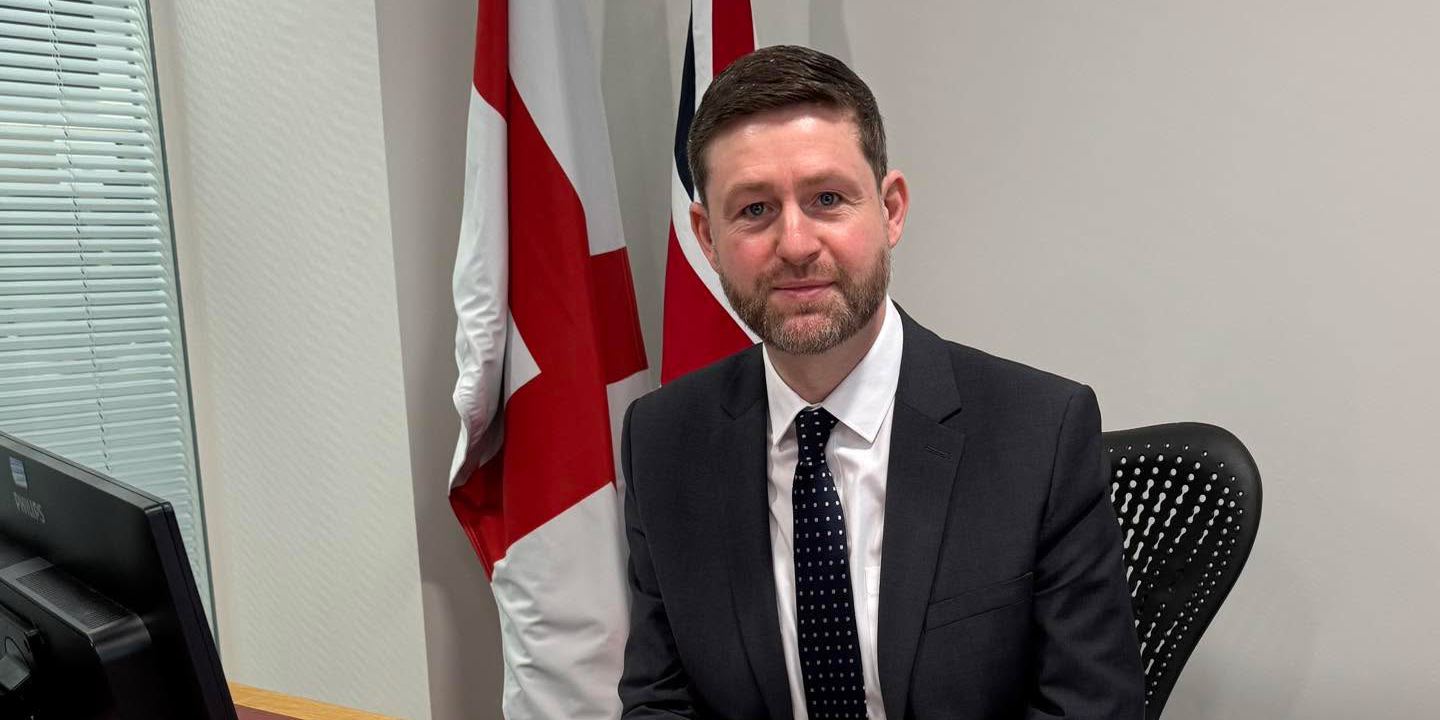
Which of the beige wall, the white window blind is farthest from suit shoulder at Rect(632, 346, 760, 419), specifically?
the white window blind

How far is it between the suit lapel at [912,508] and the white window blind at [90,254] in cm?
202

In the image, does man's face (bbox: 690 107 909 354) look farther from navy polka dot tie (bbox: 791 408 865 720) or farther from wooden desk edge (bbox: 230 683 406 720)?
wooden desk edge (bbox: 230 683 406 720)

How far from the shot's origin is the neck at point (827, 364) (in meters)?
1.38

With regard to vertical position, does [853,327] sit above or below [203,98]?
below

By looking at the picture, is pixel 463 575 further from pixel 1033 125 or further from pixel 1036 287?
pixel 1033 125

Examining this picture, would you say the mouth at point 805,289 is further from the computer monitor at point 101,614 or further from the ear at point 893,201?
the computer monitor at point 101,614

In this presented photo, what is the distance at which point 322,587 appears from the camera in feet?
8.52

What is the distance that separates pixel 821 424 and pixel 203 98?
1.93m

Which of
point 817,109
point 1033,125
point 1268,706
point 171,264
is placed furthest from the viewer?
point 171,264

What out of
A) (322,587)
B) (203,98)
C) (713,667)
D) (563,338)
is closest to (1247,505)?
(713,667)

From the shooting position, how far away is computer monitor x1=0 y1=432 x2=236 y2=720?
2.83ft

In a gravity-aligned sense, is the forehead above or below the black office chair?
above

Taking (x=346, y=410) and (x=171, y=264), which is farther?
(x=171, y=264)

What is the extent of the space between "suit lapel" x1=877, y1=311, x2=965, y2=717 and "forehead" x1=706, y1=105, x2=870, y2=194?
286 mm
